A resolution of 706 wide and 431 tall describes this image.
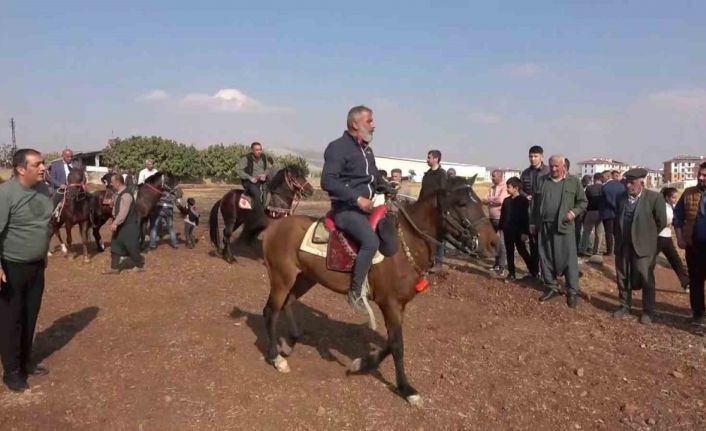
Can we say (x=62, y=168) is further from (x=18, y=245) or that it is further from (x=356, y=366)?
(x=356, y=366)

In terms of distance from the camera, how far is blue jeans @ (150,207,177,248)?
13569mm

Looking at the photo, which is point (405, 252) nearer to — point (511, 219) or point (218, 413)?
point (218, 413)

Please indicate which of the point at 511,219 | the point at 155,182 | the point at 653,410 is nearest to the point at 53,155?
the point at 155,182

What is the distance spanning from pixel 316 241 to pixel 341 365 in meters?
1.57

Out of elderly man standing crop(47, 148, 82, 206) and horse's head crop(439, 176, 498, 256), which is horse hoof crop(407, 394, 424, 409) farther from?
elderly man standing crop(47, 148, 82, 206)

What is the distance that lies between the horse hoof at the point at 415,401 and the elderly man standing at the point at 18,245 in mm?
3941

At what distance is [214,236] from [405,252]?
8.68 m

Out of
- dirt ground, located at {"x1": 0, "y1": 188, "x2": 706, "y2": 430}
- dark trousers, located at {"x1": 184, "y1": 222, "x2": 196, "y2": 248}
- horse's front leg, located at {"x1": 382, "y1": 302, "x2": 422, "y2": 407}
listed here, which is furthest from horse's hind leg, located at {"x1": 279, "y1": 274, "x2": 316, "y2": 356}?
dark trousers, located at {"x1": 184, "y1": 222, "x2": 196, "y2": 248}

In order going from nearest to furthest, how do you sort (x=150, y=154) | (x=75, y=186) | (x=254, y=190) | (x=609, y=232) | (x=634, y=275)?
1. (x=634, y=275)
2. (x=254, y=190)
3. (x=75, y=186)
4. (x=609, y=232)
5. (x=150, y=154)

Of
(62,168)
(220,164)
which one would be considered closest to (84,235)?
(62,168)

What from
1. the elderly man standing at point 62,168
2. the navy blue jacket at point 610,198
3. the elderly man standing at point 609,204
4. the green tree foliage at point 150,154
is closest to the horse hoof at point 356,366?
the elderly man standing at point 609,204

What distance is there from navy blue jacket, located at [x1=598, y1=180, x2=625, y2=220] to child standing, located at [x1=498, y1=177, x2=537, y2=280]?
2.69m

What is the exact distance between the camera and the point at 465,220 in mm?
5297

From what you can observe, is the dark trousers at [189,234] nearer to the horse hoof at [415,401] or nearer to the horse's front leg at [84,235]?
the horse's front leg at [84,235]
